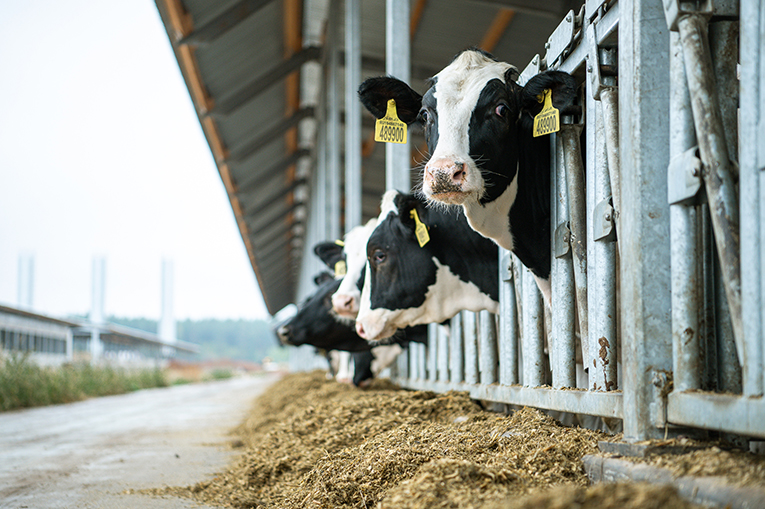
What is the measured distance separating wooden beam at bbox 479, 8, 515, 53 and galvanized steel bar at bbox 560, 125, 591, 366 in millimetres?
6917

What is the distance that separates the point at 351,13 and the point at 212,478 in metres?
6.24

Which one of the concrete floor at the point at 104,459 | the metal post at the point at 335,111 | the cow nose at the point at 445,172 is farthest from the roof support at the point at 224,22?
the cow nose at the point at 445,172

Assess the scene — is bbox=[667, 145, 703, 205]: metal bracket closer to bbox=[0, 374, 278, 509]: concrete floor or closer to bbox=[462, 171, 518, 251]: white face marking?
bbox=[462, 171, 518, 251]: white face marking

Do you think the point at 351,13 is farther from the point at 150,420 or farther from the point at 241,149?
the point at 241,149

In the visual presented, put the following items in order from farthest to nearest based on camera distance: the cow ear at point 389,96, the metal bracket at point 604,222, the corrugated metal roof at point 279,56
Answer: the corrugated metal roof at point 279,56 → the cow ear at point 389,96 → the metal bracket at point 604,222

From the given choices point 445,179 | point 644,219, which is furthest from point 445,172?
point 644,219

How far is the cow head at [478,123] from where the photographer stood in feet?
9.07

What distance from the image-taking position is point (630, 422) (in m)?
1.96

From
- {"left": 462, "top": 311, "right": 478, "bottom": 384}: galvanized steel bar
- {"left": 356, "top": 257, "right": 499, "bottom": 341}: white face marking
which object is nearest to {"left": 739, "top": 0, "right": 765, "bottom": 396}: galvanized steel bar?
{"left": 356, "top": 257, "right": 499, "bottom": 341}: white face marking

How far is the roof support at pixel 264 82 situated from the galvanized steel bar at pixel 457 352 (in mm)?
9377

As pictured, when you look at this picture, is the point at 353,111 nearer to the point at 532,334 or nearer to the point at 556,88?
the point at 532,334

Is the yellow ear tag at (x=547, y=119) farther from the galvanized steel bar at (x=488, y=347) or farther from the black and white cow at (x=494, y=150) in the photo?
the galvanized steel bar at (x=488, y=347)

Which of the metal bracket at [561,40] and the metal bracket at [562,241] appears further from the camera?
the metal bracket at [562,241]

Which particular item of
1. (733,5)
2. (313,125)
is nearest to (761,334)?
(733,5)
